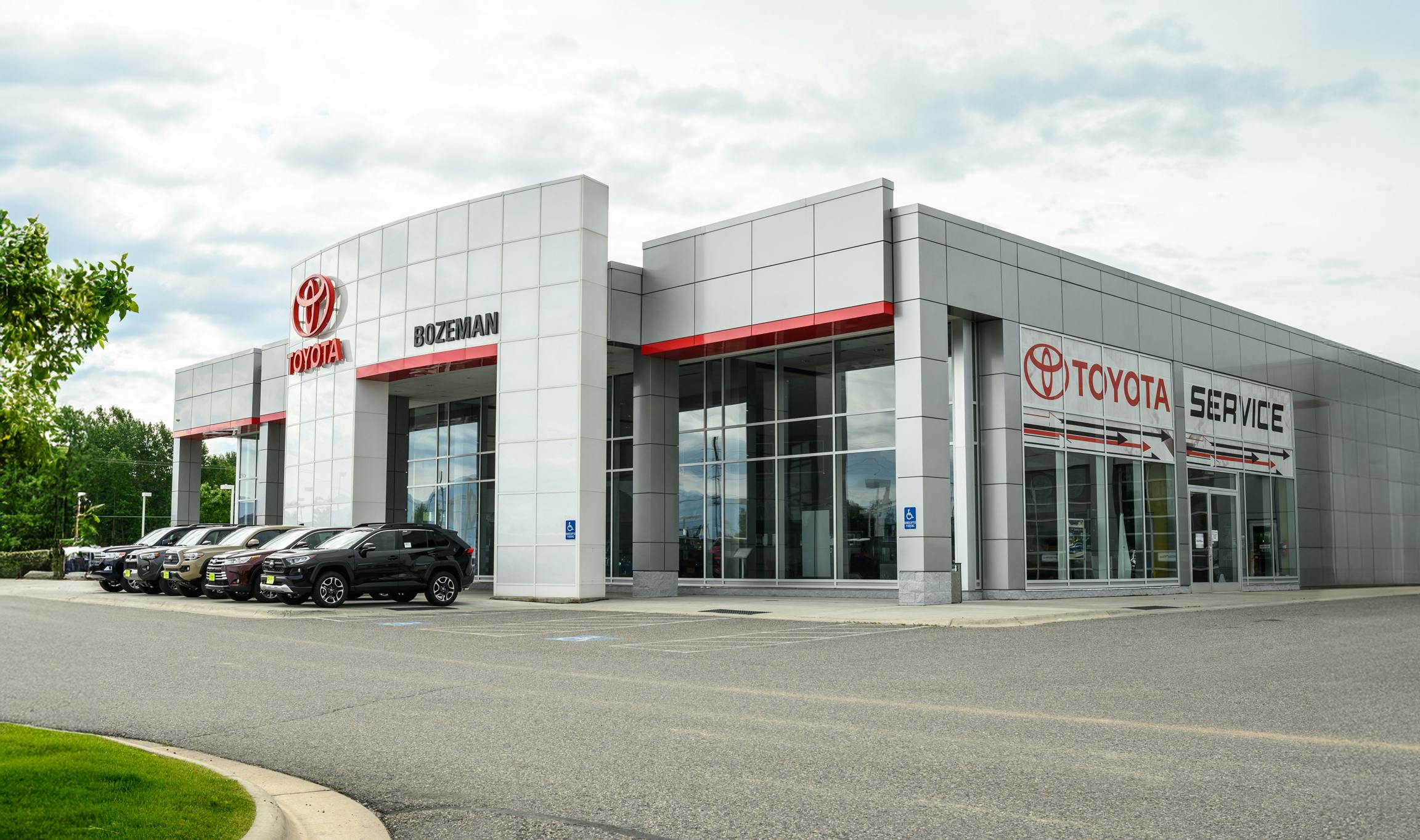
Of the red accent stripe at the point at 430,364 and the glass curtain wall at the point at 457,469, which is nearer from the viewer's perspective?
the red accent stripe at the point at 430,364

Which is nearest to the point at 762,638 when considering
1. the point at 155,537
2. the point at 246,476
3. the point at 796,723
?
the point at 796,723

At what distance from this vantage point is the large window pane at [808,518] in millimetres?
27672

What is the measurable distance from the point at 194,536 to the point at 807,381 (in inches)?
666

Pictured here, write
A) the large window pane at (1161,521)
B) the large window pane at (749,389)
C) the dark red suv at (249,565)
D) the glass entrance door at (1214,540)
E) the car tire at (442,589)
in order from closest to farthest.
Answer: the car tire at (442,589), the dark red suv at (249,565), the large window pane at (749,389), the large window pane at (1161,521), the glass entrance door at (1214,540)

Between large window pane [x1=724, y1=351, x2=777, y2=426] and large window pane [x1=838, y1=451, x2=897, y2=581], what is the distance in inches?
115

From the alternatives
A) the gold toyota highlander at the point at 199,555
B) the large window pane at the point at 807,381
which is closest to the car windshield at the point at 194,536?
the gold toyota highlander at the point at 199,555

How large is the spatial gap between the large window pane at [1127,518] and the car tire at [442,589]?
16.1 metres

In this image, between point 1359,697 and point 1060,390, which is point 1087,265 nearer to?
point 1060,390

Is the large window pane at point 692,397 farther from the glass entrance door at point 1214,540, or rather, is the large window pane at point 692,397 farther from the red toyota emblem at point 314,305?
the glass entrance door at point 1214,540

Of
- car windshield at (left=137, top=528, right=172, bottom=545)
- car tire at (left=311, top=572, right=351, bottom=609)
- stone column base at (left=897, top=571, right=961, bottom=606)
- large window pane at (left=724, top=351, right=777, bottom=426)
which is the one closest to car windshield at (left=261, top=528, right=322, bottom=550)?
car tire at (left=311, top=572, right=351, bottom=609)

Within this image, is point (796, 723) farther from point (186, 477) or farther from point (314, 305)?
point (186, 477)

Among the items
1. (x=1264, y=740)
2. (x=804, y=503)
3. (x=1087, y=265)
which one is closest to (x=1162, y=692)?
(x=1264, y=740)

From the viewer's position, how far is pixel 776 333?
88.5ft

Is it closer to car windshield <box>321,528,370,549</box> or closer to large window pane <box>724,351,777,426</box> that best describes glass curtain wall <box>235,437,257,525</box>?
car windshield <box>321,528,370,549</box>
